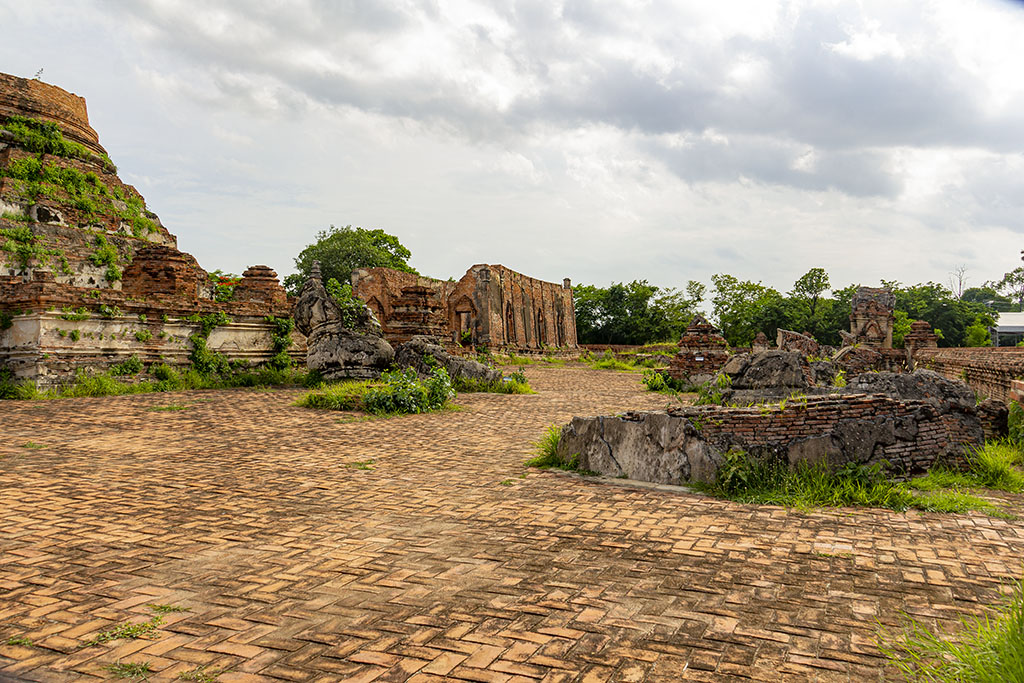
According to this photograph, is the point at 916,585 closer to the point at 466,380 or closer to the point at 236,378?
the point at 466,380

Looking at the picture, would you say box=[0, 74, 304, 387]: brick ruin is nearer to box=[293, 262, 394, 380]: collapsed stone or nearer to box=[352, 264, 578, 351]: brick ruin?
box=[293, 262, 394, 380]: collapsed stone

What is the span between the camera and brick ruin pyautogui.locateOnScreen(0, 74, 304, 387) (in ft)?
38.3

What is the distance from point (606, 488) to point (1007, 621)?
3.33 m

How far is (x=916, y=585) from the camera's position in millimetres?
3402

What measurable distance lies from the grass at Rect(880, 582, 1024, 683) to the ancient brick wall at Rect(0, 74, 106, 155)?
22.8 meters

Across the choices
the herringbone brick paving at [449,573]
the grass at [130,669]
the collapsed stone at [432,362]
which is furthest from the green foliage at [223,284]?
the grass at [130,669]

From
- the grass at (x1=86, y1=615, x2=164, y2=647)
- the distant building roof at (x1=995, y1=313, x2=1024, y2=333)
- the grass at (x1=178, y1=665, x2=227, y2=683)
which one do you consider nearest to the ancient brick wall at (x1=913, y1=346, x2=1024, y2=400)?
the grass at (x1=178, y1=665, x2=227, y2=683)

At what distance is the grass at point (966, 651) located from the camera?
2211 millimetres

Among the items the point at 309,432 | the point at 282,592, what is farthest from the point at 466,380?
the point at 282,592

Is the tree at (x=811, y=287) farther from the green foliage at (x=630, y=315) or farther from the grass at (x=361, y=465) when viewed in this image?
the grass at (x=361, y=465)

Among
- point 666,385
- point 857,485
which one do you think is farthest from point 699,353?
point 857,485

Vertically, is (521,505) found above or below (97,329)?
below

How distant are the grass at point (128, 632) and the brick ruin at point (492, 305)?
16.1 metres

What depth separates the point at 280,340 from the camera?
51.1ft
